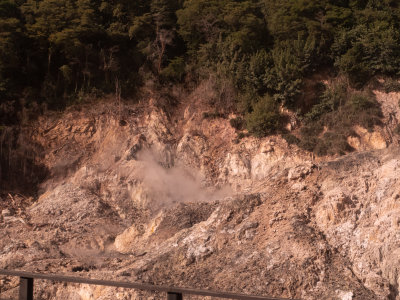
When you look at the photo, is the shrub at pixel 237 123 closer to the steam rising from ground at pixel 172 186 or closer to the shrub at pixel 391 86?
the steam rising from ground at pixel 172 186

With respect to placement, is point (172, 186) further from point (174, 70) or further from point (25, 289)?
point (25, 289)

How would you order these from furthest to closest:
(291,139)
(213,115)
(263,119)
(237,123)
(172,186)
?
1. (213,115)
2. (237,123)
3. (263,119)
4. (291,139)
5. (172,186)

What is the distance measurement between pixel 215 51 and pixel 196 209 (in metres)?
12.2

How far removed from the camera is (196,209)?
14.9m

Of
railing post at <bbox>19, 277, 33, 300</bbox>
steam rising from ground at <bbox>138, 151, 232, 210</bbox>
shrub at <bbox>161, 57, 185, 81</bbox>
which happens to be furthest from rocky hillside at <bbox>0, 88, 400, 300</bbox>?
railing post at <bbox>19, 277, 33, 300</bbox>

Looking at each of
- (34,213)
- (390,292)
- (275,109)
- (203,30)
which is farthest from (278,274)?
(203,30)

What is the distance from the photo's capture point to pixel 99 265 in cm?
1302

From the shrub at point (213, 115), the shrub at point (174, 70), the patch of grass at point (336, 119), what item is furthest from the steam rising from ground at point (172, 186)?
the shrub at point (174, 70)

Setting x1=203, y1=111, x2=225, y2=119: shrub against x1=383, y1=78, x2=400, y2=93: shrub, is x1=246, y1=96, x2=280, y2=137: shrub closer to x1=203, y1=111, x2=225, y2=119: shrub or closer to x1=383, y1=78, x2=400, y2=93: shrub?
x1=203, y1=111, x2=225, y2=119: shrub

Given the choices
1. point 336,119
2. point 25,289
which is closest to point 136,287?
point 25,289

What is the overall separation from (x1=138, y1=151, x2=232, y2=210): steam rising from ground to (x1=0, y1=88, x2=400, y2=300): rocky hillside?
0.20ft

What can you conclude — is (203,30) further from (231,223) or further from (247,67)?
(231,223)

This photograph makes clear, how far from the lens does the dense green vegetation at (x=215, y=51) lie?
72.6ft

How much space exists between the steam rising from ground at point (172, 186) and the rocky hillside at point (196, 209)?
6cm
